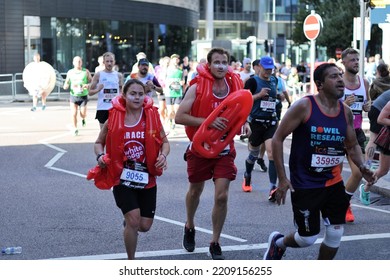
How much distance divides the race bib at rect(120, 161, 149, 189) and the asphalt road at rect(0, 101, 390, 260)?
1.06 meters

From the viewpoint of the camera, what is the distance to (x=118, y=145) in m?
6.70

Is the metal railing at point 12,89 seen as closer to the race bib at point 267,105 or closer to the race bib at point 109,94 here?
the race bib at point 109,94

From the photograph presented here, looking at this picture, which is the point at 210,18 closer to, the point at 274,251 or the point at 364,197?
the point at 364,197

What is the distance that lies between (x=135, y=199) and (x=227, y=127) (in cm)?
111

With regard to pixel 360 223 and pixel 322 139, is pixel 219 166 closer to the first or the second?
pixel 322 139

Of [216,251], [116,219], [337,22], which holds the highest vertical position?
[337,22]

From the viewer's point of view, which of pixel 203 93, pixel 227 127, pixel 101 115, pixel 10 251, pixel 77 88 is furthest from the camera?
pixel 77 88

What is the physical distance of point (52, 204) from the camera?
10578 millimetres

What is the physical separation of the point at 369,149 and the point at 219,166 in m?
3.07

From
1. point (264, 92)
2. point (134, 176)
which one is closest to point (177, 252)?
point (134, 176)

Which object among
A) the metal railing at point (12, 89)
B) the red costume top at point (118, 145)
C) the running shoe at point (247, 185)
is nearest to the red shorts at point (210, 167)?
the red costume top at point (118, 145)

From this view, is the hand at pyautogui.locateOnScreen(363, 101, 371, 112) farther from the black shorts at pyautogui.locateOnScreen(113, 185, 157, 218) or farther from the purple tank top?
the black shorts at pyautogui.locateOnScreen(113, 185, 157, 218)

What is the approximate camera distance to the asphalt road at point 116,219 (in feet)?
25.7
